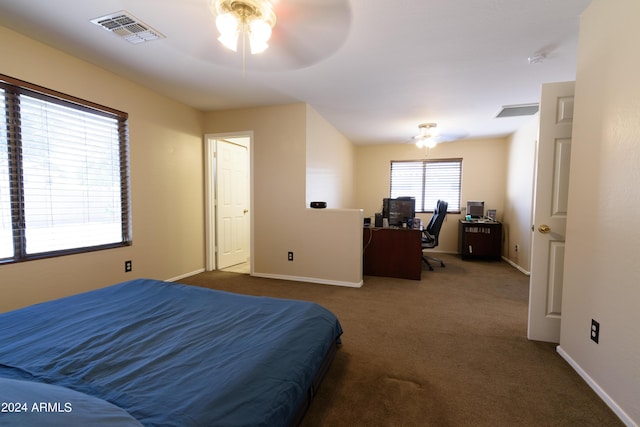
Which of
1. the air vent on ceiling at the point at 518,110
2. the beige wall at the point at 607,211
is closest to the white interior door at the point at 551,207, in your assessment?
the beige wall at the point at 607,211

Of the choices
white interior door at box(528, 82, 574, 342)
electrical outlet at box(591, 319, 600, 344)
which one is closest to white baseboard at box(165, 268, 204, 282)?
white interior door at box(528, 82, 574, 342)

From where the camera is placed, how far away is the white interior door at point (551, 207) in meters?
2.04

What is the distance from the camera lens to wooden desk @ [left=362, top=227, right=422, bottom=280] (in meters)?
3.79

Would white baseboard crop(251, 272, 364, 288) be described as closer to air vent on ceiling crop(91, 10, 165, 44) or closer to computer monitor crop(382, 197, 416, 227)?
computer monitor crop(382, 197, 416, 227)

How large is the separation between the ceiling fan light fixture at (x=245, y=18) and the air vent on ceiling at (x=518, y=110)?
11.2 feet

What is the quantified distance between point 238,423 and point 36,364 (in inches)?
34.4

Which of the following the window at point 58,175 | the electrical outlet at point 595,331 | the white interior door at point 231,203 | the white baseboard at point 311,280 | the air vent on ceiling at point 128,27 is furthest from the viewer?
the white interior door at point 231,203

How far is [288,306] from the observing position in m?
1.73

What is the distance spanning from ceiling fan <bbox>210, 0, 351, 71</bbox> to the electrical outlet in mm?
2509

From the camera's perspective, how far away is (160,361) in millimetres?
1104

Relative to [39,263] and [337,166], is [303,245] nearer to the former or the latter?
[337,166]

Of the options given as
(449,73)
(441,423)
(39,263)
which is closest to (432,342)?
(441,423)

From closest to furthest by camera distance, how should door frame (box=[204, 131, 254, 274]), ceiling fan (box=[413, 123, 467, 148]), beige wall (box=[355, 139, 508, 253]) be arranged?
door frame (box=[204, 131, 254, 274]), ceiling fan (box=[413, 123, 467, 148]), beige wall (box=[355, 139, 508, 253])

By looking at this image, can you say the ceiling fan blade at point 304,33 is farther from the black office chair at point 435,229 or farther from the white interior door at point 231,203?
the black office chair at point 435,229
